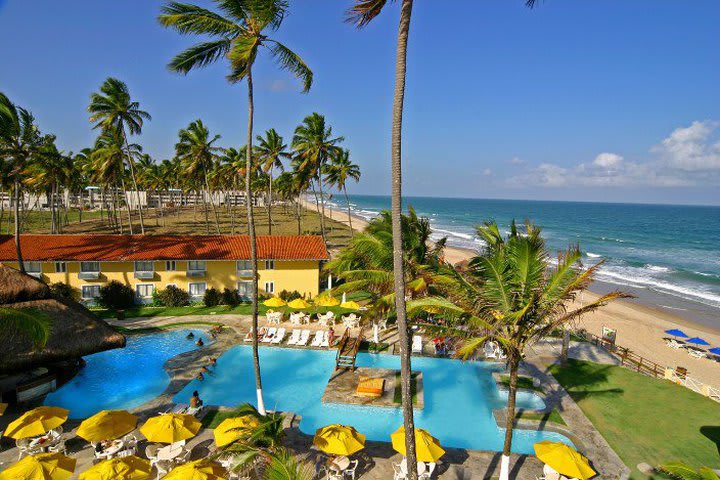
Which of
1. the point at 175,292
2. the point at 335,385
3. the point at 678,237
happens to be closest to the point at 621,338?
the point at 335,385

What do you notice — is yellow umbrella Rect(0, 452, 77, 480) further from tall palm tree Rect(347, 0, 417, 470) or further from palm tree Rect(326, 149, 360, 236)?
palm tree Rect(326, 149, 360, 236)

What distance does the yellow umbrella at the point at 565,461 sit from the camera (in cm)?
1045

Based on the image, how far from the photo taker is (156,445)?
501 inches

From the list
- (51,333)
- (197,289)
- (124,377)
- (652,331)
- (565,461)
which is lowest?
(652,331)

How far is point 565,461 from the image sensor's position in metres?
10.7

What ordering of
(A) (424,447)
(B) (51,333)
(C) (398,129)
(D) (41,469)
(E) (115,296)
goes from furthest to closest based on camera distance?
1. (E) (115,296)
2. (B) (51,333)
3. (A) (424,447)
4. (D) (41,469)
5. (C) (398,129)

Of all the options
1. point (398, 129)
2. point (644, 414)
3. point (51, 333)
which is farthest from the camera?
point (644, 414)

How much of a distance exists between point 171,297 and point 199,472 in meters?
21.0

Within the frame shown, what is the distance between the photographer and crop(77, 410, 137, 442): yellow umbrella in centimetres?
1152

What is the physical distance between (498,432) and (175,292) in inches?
901

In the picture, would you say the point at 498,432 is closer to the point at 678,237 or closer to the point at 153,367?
the point at 153,367

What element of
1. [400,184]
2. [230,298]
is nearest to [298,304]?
[230,298]

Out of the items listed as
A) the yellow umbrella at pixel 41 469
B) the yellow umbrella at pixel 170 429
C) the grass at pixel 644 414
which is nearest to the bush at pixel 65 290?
the yellow umbrella at pixel 170 429

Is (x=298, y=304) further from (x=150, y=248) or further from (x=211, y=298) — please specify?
(x=150, y=248)
